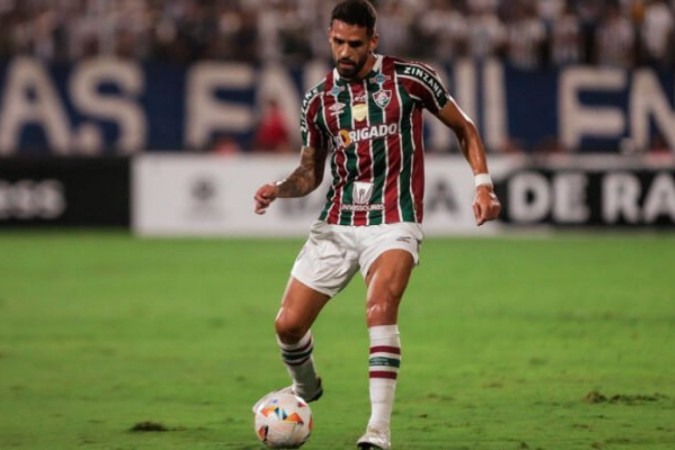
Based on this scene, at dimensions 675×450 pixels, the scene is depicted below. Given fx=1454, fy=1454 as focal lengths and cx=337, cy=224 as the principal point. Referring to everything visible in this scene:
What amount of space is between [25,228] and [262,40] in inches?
234

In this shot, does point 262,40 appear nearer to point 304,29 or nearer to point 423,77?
point 304,29

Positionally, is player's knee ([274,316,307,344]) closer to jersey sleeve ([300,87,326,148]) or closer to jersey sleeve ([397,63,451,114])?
jersey sleeve ([300,87,326,148])

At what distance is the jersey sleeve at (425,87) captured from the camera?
761cm

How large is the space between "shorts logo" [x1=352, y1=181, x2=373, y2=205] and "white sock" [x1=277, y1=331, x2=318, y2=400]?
79cm

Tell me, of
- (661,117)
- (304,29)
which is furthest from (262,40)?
(661,117)

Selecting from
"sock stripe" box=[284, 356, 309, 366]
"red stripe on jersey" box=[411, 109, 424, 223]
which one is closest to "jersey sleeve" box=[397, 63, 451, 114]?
"red stripe on jersey" box=[411, 109, 424, 223]

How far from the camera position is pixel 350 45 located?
7422 millimetres

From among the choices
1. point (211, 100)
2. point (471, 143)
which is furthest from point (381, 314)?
point (211, 100)

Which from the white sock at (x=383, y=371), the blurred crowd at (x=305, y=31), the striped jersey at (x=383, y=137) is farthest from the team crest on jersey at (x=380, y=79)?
Answer: the blurred crowd at (x=305, y=31)

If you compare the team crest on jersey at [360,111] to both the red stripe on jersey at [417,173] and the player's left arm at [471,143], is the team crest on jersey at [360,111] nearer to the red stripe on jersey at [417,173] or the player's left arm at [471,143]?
the red stripe on jersey at [417,173]

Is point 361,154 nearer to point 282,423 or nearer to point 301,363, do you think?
point 301,363

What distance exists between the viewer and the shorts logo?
25.1 ft

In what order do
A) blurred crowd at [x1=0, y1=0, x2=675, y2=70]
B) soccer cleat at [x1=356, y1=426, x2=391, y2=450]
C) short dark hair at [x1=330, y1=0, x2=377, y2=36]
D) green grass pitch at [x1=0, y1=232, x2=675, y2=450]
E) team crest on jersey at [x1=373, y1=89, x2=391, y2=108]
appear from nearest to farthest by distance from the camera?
soccer cleat at [x1=356, y1=426, x2=391, y2=450] < short dark hair at [x1=330, y1=0, x2=377, y2=36] < team crest on jersey at [x1=373, y1=89, x2=391, y2=108] < green grass pitch at [x1=0, y1=232, x2=675, y2=450] < blurred crowd at [x1=0, y1=0, x2=675, y2=70]

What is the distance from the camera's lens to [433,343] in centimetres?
1210
